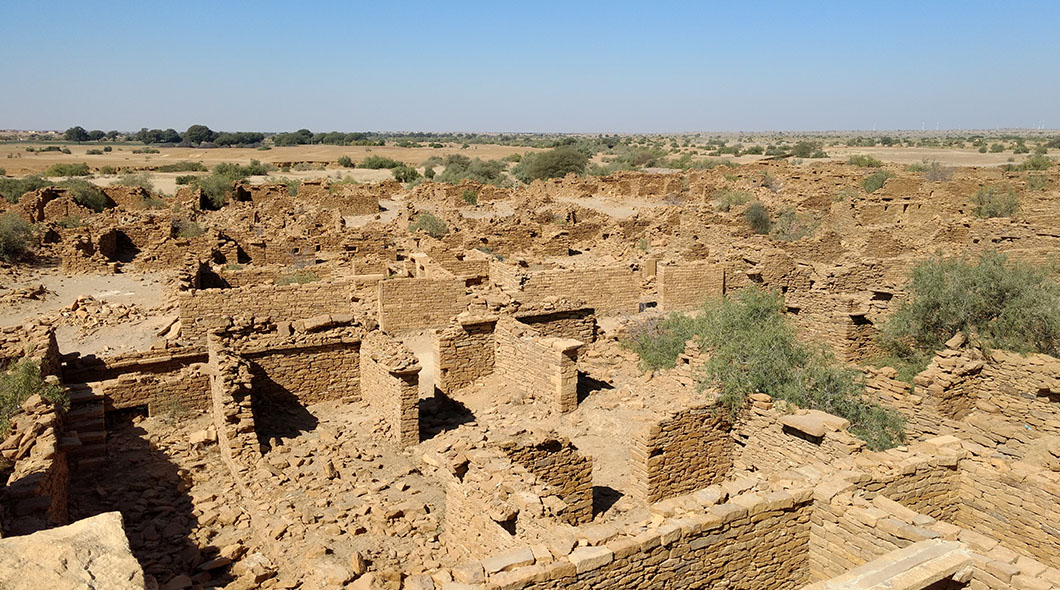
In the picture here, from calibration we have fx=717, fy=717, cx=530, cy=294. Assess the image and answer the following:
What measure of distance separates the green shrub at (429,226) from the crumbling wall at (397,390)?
45.1 feet

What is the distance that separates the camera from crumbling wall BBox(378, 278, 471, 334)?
559 inches

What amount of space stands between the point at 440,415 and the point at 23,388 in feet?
17.0

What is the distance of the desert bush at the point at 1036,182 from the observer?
2950cm

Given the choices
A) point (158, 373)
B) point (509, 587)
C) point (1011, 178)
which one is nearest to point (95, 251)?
point (158, 373)

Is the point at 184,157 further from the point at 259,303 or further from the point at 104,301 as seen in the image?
the point at 259,303

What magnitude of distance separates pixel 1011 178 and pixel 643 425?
32.6 meters

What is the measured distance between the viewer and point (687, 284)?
16031mm

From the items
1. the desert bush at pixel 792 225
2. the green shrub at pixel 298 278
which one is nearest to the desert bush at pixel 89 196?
the green shrub at pixel 298 278

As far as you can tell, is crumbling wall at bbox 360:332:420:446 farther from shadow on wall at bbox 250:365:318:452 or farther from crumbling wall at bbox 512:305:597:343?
crumbling wall at bbox 512:305:597:343

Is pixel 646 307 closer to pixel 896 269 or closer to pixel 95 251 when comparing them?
pixel 896 269

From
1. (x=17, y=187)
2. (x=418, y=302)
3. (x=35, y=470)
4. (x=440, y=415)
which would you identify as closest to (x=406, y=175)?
(x=17, y=187)

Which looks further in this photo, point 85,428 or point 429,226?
point 429,226

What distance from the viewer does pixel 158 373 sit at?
1079cm

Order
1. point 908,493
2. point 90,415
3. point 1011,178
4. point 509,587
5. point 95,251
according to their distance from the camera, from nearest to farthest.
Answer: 1. point 509,587
2. point 908,493
3. point 90,415
4. point 95,251
5. point 1011,178
